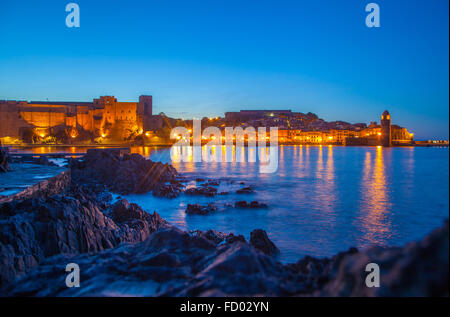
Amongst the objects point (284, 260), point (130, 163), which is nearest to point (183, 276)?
point (284, 260)

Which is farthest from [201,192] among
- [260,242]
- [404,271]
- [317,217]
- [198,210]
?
[404,271]

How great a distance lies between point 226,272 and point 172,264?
17.1 inches

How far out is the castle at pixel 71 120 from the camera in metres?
40.1

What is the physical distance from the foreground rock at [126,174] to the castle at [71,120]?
92.7 ft

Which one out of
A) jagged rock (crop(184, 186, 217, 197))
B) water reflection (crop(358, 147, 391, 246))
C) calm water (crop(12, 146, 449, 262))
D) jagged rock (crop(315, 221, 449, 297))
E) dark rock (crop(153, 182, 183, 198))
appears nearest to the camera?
jagged rock (crop(315, 221, 449, 297))

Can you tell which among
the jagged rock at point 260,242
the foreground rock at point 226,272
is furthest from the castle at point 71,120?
the foreground rock at point 226,272

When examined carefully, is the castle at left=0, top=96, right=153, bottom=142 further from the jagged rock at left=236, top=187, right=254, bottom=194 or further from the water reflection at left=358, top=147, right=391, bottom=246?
the water reflection at left=358, top=147, right=391, bottom=246

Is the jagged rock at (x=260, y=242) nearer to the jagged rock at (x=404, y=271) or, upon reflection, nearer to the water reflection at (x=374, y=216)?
the water reflection at (x=374, y=216)

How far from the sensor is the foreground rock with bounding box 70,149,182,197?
12719 millimetres

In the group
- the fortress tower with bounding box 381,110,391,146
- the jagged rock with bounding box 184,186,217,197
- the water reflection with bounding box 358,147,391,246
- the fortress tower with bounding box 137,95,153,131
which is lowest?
the water reflection with bounding box 358,147,391,246

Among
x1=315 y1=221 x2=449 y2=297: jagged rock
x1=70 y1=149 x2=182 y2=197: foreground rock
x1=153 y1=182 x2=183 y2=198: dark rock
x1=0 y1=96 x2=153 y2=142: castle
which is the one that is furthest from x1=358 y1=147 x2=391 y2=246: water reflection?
x1=0 y1=96 x2=153 y2=142: castle

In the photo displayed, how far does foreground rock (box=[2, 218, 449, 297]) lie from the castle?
42.9 meters

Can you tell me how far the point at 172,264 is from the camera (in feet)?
6.64
